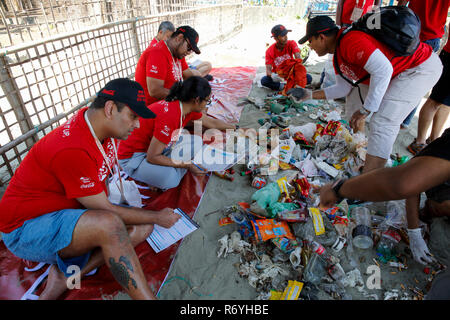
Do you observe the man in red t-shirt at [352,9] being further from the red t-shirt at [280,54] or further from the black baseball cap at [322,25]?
the black baseball cap at [322,25]

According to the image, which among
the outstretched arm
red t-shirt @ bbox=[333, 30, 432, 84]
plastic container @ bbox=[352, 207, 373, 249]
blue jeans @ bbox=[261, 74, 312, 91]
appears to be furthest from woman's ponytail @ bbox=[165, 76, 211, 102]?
blue jeans @ bbox=[261, 74, 312, 91]

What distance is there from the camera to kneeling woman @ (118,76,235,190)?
2430 mm

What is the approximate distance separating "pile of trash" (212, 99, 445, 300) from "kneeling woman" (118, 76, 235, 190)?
71 centimetres

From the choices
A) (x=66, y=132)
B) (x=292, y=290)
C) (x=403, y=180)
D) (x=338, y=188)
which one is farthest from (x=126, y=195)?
(x=403, y=180)

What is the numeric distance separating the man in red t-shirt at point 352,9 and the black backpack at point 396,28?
7.22 ft

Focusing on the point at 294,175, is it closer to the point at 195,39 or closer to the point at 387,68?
the point at 387,68

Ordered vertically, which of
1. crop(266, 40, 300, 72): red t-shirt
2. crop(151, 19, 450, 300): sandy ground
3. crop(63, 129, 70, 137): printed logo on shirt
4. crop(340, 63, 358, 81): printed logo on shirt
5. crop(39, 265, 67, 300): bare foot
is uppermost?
crop(340, 63, 358, 81): printed logo on shirt

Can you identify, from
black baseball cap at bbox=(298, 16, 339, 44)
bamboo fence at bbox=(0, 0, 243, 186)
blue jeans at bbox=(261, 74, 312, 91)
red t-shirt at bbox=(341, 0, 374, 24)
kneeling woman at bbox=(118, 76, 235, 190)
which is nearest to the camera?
black baseball cap at bbox=(298, 16, 339, 44)

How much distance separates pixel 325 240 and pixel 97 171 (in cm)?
178

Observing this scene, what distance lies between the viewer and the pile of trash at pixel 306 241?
5.98ft

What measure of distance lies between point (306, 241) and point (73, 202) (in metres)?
1.72

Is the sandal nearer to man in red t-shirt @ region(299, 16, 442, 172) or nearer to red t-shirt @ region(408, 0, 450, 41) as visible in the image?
man in red t-shirt @ region(299, 16, 442, 172)

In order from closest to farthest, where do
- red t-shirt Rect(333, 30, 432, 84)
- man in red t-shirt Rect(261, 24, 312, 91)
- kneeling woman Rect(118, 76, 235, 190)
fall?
red t-shirt Rect(333, 30, 432, 84), kneeling woman Rect(118, 76, 235, 190), man in red t-shirt Rect(261, 24, 312, 91)

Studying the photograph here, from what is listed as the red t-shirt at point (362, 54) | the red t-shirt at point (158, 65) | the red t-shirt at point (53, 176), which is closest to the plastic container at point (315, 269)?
the red t-shirt at point (53, 176)
